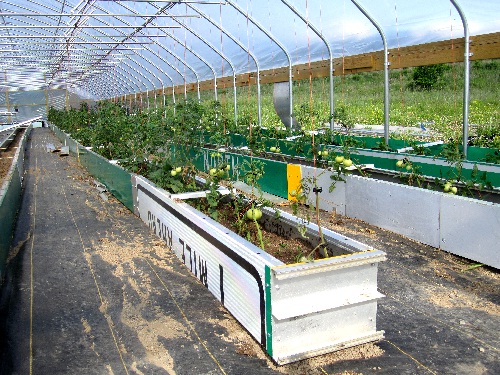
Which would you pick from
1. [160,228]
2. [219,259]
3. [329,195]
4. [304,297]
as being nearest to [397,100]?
[329,195]

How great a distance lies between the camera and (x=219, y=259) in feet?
14.1

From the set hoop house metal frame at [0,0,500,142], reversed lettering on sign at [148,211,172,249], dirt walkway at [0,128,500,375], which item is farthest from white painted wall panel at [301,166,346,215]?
reversed lettering on sign at [148,211,172,249]

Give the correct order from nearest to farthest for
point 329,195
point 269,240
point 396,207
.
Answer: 1. point 269,240
2. point 396,207
3. point 329,195

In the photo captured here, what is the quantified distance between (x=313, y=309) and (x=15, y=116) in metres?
47.1

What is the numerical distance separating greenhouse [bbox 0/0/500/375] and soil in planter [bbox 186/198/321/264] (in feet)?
0.08

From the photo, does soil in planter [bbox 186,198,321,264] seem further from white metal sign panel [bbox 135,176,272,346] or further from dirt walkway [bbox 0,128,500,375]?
dirt walkway [bbox 0,128,500,375]

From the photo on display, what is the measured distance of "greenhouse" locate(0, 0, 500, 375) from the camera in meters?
3.47

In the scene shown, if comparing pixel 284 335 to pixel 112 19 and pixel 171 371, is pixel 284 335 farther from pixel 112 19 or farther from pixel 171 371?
pixel 112 19

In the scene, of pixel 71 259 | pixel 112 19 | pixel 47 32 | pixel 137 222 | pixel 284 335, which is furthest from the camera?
pixel 47 32

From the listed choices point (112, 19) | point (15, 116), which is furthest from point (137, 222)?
point (15, 116)

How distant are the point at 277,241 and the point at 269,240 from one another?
0.25ft

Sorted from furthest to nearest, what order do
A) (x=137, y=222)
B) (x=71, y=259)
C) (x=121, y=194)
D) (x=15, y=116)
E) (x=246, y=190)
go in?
(x=15, y=116), (x=246, y=190), (x=121, y=194), (x=137, y=222), (x=71, y=259)

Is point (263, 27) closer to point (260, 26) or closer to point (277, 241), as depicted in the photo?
point (260, 26)

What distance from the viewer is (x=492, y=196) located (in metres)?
6.11
